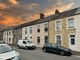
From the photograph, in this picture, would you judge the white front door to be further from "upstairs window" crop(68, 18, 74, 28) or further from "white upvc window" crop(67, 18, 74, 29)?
"upstairs window" crop(68, 18, 74, 28)

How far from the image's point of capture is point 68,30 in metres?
31.3

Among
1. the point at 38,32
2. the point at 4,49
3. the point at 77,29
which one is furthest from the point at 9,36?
the point at 4,49

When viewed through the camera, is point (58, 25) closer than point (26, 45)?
Yes

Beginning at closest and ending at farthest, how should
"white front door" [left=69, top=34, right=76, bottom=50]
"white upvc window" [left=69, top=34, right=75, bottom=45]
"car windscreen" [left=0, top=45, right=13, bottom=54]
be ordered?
1. "car windscreen" [left=0, top=45, right=13, bottom=54]
2. "white front door" [left=69, top=34, right=76, bottom=50]
3. "white upvc window" [left=69, top=34, right=75, bottom=45]

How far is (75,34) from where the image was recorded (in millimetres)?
29734

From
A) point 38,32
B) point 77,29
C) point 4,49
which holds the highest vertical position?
point 77,29

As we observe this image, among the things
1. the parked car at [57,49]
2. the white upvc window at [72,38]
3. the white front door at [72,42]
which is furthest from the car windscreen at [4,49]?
the white upvc window at [72,38]

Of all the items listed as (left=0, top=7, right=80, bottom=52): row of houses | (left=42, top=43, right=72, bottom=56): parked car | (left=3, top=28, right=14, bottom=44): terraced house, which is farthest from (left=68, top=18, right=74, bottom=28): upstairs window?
(left=3, top=28, right=14, bottom=44): terraced house

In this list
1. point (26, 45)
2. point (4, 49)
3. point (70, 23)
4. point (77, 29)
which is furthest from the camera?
point (26, 45)

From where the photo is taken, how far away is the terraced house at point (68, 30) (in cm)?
2950

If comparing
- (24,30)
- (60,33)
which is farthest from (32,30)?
(60,33)

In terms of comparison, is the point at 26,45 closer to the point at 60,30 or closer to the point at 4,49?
the point at 60,30

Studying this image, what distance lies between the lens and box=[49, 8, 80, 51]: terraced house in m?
29.5

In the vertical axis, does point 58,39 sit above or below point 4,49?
above
